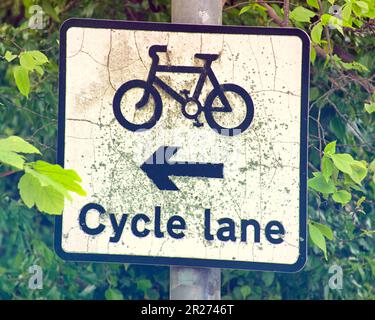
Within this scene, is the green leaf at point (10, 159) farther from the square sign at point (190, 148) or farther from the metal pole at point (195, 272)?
the metal pole at point (195, 272)

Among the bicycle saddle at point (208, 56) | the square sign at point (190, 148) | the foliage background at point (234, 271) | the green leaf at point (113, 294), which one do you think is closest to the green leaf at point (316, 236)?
the square sign at point (190, 148)

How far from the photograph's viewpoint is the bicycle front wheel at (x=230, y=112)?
154 cm

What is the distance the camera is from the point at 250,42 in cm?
155

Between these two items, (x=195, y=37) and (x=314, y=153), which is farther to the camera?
(x=314, y=153)

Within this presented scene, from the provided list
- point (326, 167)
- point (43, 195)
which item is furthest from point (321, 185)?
point (43, 195)

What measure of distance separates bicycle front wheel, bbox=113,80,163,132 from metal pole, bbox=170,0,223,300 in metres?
0.17

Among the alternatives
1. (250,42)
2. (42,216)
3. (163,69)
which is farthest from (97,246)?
(42,216)

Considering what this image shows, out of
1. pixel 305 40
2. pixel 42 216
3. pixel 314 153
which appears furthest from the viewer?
pixel 42 216

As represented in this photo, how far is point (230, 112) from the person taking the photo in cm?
154

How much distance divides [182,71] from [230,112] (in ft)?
0.41

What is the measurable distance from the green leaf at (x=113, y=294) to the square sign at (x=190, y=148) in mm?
1143

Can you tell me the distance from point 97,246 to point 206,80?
1.29 ft

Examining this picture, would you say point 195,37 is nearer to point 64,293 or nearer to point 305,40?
point 305,40

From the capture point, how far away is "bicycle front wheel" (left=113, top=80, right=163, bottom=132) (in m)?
1.55
